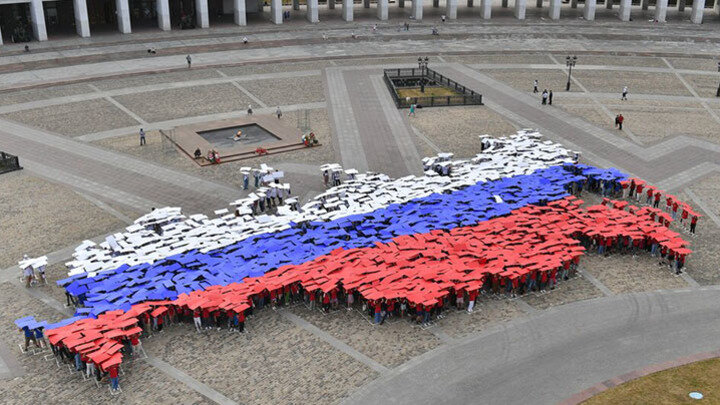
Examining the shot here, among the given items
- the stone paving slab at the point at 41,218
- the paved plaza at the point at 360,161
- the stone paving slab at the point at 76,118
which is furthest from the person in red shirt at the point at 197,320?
the stone paving slab at the point at 76,118

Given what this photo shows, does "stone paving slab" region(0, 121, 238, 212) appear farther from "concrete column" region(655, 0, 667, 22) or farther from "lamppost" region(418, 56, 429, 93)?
"concrete column" region(655, 0, 667, 22)

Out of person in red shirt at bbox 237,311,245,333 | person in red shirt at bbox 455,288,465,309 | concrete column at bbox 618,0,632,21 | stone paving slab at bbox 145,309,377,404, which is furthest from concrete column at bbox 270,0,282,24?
person in red shirt at bbox 237,311,245,333

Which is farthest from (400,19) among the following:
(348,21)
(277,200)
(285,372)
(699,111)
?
(285,372)

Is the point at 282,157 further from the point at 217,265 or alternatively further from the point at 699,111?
the point at 699,111

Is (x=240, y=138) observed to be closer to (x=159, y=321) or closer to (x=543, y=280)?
(x=159, y=321)

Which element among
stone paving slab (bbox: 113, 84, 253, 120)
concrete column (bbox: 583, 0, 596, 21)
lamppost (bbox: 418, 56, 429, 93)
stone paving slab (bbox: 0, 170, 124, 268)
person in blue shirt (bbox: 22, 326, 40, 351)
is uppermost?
concrete column (bbox: 583, 0, 596, 21)

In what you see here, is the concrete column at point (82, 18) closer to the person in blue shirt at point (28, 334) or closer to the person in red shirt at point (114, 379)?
the person in blue shirt at point (28, 334)
